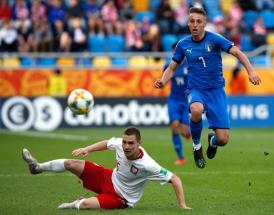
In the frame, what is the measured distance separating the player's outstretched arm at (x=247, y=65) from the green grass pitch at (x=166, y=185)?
168 centimetres

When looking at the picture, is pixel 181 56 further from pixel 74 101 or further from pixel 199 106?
pixel 74 101

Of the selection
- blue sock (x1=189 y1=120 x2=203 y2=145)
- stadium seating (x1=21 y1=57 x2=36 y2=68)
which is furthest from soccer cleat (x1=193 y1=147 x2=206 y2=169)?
stadium seating (x1=21 y1=57 x2=36 y2=68)

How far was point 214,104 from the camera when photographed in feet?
43.3

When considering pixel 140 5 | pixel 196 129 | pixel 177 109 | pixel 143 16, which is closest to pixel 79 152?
pixel 196 129

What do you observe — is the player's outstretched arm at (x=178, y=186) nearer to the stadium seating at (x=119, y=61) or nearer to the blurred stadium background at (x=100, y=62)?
the blurred stadium background at (x=100, y=62)

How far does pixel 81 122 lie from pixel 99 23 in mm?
3632

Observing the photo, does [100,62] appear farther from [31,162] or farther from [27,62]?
[31,162]

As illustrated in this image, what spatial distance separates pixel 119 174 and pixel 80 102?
105 inches

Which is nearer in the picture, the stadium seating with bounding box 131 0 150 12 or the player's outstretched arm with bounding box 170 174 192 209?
the player's outstretched arm with bounding box 170 174 192 209

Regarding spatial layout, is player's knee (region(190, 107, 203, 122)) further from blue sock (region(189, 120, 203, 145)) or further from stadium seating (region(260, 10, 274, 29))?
stadium seating (region(260, 10, 274, 29))

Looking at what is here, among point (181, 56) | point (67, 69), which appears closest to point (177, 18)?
point (67, 69)

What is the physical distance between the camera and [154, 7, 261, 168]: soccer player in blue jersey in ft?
41.9

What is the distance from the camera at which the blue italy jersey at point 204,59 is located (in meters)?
12.9

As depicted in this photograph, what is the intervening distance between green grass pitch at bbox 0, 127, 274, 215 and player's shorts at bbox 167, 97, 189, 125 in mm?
937
